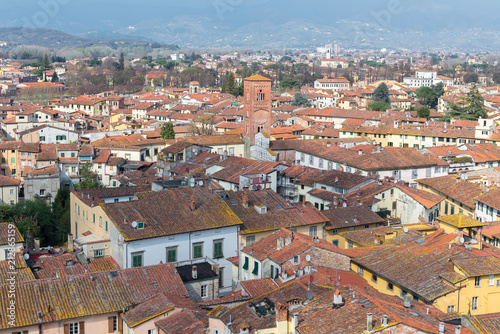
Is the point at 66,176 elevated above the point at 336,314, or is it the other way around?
the point at 336,314

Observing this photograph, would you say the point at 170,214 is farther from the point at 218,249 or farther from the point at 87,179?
the point at 87,179

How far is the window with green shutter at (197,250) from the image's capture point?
890 inches

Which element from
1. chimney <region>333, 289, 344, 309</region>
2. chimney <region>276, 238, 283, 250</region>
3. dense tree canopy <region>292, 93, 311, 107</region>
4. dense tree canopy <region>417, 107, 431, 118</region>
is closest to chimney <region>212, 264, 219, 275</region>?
chimney <region>276, 238, 283, 250</region>

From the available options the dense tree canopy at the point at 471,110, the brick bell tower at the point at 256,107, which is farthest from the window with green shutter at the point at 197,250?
the dense tree canopy at the point at 471,110

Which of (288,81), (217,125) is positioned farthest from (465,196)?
(288,81)

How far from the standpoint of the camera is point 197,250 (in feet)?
74.3

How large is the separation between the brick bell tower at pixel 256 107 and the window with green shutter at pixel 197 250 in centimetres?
2460

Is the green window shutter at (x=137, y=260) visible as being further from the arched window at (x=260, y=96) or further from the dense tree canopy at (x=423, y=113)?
the dense tree canopy at (x=423, y=113)

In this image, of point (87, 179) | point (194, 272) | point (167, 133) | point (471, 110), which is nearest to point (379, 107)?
point (471, 110)

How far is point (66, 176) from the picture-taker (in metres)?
42.0

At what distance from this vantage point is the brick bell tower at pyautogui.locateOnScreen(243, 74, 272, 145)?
47.2 metres

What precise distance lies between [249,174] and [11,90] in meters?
84.9

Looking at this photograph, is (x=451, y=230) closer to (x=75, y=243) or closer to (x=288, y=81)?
(x=75, y=243)

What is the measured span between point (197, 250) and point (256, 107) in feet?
84.7
